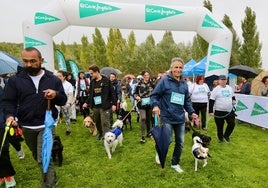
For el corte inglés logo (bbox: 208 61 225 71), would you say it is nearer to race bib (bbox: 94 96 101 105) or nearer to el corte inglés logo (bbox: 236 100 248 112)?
el corte inglés logo (bbox: 236 100 248 112)

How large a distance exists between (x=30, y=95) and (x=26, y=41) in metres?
6.85

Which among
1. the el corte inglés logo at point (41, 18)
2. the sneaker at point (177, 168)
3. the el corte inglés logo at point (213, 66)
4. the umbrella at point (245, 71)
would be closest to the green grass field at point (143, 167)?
the sneaker at point (177, 168)

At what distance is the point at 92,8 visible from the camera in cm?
978

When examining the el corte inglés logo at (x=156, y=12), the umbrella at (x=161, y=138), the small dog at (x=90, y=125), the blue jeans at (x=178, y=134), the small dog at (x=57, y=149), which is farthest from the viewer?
the el corte inglés logo at (x=156, y=12)

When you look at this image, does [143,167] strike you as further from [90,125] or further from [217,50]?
[217,50]

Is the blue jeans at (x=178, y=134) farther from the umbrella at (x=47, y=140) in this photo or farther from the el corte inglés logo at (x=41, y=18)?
the el corte inglés logo at (x=41, y=18)

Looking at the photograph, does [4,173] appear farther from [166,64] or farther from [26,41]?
[166,64]

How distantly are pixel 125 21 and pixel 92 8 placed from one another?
1231mm

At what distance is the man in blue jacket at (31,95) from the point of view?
331cm

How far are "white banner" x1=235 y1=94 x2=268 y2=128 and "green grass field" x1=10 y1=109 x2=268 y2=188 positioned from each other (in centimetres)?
155

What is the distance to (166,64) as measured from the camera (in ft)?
116

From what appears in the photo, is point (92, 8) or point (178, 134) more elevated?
point (92, 8)

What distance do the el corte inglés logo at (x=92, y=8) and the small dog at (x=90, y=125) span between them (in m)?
3.81

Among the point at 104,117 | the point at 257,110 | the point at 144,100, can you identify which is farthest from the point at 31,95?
the point at 257,110
